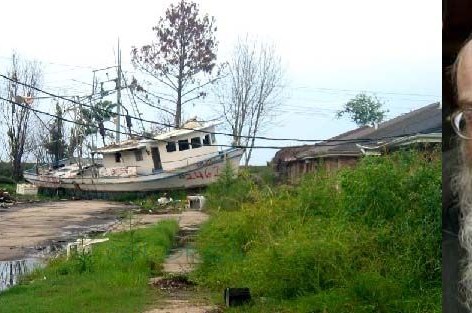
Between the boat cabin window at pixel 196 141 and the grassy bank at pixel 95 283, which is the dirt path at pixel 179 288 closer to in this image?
the grassy bank at pixel 95 283

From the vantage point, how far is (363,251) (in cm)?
806

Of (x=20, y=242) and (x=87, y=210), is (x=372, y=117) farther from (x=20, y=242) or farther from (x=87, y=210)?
(x=20, y=242)

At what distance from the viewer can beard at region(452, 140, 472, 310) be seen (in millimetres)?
2219

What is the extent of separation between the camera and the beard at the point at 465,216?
222 centimetres

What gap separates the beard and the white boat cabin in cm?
3525

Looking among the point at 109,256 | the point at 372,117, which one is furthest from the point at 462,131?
the point at 372,117

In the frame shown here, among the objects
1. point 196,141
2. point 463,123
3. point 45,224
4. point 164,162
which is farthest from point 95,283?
point 164,162

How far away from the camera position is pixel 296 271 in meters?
8.45

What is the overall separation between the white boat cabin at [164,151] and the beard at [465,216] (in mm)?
35251

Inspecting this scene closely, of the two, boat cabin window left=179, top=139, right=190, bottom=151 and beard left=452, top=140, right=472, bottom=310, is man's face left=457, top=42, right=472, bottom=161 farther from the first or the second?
boat cabin window left=179, top=139, right=190, bottom=151

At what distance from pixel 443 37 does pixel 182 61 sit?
38046mm

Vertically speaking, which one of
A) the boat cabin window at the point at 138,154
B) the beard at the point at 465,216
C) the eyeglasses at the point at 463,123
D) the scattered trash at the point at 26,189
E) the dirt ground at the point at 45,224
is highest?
the boat cabin window at the point at 138,154

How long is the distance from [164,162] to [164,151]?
2.24 ft

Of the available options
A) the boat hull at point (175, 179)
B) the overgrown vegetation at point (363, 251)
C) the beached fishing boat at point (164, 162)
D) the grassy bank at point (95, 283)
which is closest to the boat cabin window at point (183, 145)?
the beached fishing boat at point (164, 162)
